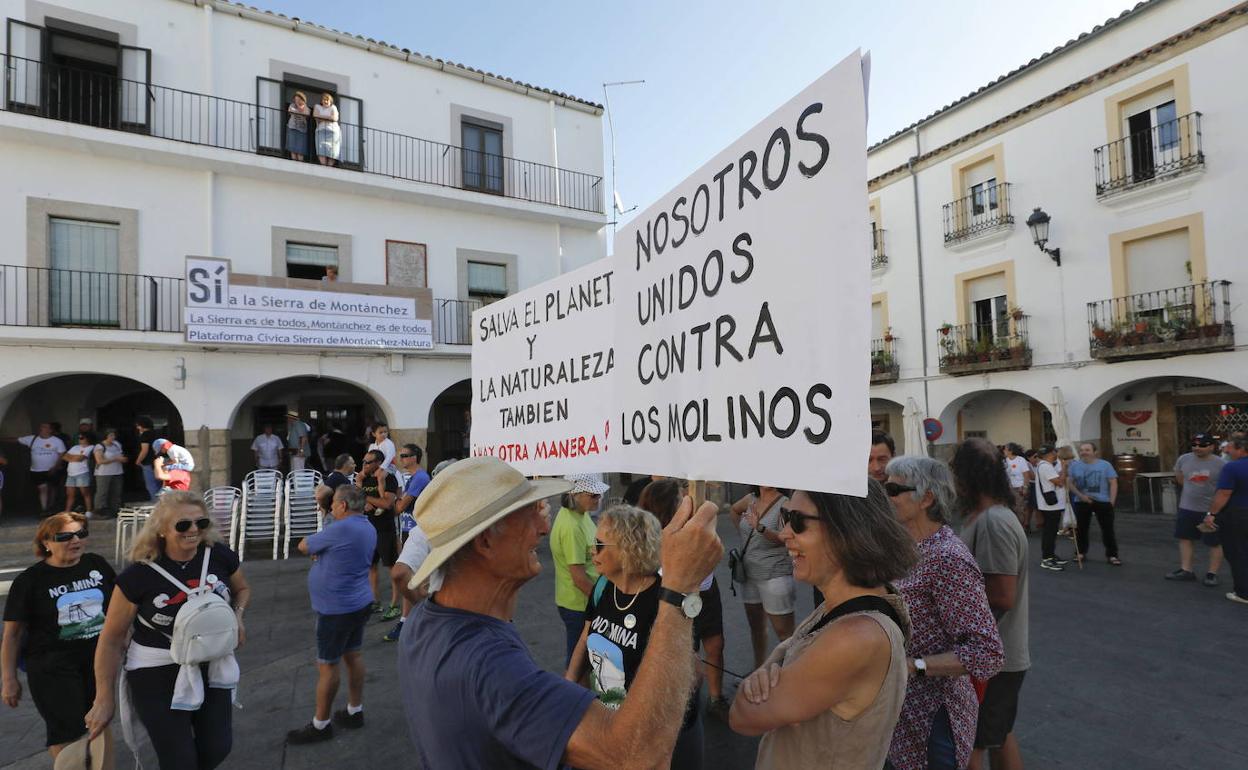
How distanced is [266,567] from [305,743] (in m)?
6.18

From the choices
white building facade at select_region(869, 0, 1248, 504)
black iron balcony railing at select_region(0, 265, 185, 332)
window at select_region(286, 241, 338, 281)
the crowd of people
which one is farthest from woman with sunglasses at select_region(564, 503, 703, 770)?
white building facade at select_region(869, 0, 1248, 504)

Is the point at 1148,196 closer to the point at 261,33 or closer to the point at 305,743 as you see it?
the point at 305,743

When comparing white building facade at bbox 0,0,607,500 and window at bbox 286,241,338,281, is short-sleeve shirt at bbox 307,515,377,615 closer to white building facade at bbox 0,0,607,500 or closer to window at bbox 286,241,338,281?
white building facade at bbox 0,0,607,500

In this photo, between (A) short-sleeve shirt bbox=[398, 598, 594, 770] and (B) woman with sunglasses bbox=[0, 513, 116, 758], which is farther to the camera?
(B) woman with sunglasses bbox=[0, 513, 116, 758]

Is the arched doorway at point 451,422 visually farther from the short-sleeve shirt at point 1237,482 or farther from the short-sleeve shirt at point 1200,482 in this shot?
the short-sleeve shirt at point 1237,482

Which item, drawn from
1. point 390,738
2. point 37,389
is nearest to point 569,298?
point 390,738

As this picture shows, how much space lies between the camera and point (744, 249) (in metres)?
1.84

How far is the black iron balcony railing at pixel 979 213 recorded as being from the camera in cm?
1530

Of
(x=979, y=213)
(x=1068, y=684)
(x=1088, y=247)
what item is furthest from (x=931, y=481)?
(x=979, y=213)

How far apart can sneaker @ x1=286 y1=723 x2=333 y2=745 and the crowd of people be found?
11 millimetres

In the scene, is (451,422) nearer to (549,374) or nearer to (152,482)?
(152,482)

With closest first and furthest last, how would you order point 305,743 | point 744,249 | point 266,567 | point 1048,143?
A: point 744,249
point 305,743
point 266,567
point 1048,143

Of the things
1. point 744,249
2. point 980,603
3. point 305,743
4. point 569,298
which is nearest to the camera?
point 744,249

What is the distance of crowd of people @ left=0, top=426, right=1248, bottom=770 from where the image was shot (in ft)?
4.29
